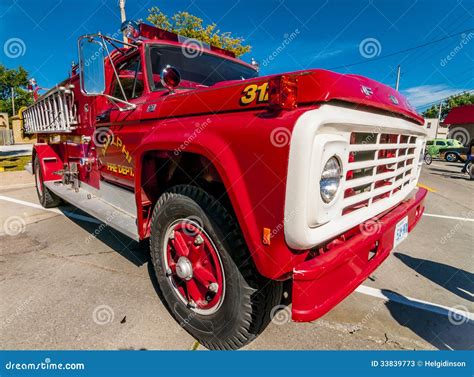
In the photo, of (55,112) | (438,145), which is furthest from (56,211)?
(438,145)

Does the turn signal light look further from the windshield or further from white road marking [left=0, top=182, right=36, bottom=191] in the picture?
white road marking [left=0, top=182, right=36, bottom=191]

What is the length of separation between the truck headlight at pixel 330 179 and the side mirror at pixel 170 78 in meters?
1.47

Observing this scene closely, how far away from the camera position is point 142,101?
8.44 ft

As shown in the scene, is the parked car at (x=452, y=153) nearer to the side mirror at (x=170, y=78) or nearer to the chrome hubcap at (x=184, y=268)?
the side mirror at (x=170, y=78)

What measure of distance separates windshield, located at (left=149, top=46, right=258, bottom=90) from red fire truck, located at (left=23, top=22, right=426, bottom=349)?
0.5 inches

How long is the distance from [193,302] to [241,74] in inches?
97.9

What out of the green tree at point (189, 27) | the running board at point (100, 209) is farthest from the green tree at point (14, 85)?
the running board at point (100, 209)

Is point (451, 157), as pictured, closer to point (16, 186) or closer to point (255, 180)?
point (255, 180)

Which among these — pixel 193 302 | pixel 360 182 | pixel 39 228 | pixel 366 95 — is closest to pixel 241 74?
pixel 366 95

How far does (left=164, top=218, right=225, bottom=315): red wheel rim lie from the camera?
1.84 metres

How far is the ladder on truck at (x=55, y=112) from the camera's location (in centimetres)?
404

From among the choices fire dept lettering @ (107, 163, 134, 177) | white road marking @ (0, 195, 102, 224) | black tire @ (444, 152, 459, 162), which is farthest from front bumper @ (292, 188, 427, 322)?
black tire @ (444, 152, 459, 162)

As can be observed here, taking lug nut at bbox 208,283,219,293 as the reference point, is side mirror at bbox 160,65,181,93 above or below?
above

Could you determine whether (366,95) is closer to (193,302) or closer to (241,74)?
(193,302)
